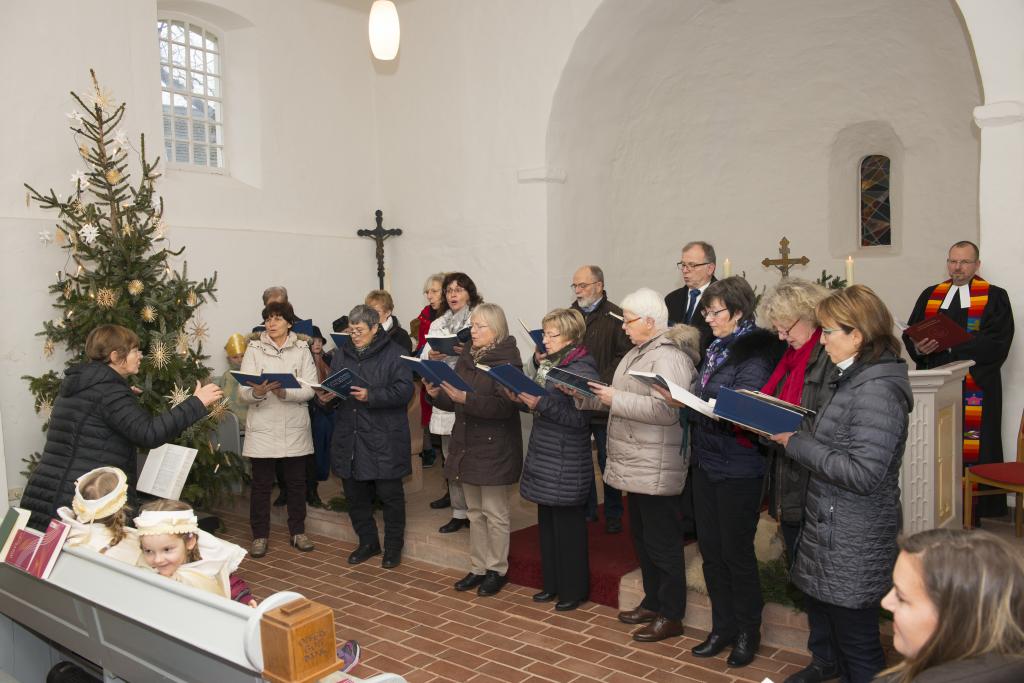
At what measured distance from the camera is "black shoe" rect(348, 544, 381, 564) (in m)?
6.68

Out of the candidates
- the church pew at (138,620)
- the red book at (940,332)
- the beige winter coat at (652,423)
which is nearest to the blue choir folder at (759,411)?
the beige winter coat at (652,423)

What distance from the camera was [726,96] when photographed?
A: 10305mm

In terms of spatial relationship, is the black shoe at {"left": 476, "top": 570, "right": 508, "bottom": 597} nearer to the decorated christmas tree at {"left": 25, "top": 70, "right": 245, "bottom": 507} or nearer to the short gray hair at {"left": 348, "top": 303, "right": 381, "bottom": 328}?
the short gray hair at {"left": 348, "top": 303, "right": 381, "bottom": 328}

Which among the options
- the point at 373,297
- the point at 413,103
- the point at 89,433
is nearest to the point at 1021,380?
the point at 373,297

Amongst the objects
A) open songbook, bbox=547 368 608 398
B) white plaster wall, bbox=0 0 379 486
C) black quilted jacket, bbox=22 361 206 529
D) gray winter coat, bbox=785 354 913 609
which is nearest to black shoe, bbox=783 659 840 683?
gray winter coat, bbox=785 354 913 609

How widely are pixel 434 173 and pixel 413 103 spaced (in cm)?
87

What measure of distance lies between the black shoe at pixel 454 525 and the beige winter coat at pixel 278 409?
1197 mm

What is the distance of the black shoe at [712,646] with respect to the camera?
4.77 m

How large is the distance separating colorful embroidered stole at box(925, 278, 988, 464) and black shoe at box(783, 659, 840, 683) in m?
2.92

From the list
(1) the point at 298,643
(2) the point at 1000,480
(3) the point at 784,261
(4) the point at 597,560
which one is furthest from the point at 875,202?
(1) the point at 298,643

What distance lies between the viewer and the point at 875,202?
10227mm

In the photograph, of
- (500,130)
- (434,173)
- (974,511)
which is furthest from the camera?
(434,173)

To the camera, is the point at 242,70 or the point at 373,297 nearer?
the point at 373,297

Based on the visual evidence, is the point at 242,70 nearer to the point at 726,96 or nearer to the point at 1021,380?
the point at 726,96
